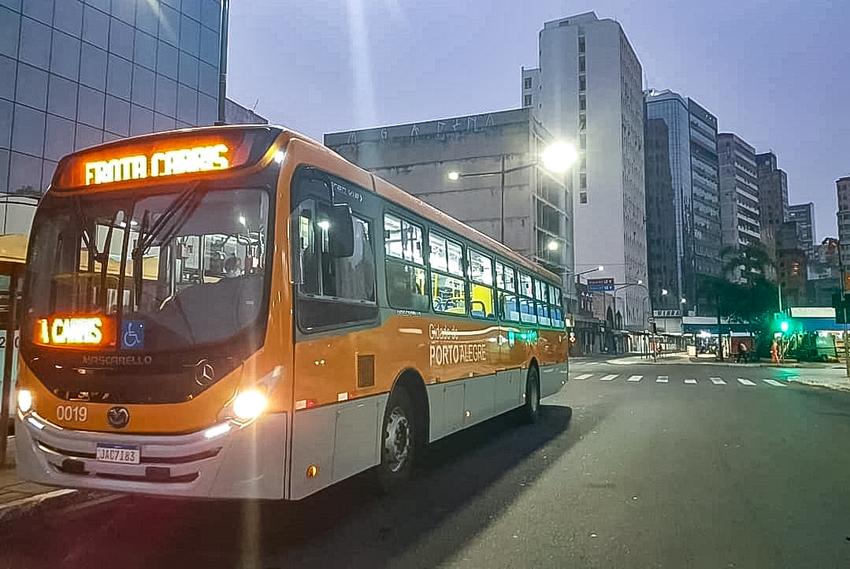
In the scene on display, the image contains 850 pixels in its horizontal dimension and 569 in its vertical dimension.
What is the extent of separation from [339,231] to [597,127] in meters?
105

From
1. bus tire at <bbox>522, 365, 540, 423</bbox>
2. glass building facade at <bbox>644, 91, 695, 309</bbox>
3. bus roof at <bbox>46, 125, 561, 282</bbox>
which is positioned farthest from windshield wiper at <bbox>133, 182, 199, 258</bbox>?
glass building facade at <bbox>644, 91, 695, 309</bbox>

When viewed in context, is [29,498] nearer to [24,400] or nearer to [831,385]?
[24,400]

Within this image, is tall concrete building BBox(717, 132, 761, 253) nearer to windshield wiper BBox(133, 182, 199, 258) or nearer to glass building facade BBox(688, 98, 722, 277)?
glass building facade BBox(688, 98, 722, 277)

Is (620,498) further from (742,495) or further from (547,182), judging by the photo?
(547,182)

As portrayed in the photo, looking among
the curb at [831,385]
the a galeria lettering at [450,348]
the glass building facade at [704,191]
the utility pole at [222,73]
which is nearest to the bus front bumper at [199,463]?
the a galeria lettering at [450,348]

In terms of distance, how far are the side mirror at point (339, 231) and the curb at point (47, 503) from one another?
2.91m

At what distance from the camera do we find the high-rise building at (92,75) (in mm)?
27578

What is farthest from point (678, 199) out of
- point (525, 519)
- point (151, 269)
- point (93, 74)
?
point (151, 269)

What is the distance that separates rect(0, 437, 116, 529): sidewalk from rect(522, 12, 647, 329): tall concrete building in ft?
322

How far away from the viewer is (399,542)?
5.62 meters

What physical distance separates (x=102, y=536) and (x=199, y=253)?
8.23 feet

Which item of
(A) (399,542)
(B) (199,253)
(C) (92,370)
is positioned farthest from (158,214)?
(A) (399,542)

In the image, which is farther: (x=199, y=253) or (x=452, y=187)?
(x=452, y=187)

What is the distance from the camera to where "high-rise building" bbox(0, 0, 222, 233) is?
90.5ft
